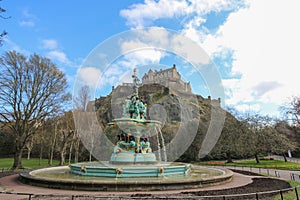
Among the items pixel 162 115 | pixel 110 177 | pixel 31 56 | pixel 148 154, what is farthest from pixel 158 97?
pixel 110 177

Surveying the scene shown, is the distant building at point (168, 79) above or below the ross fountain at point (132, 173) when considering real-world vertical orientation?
above

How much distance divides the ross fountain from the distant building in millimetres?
13022

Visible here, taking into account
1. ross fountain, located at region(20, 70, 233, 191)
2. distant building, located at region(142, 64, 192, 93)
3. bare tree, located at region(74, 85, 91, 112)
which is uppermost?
distant building, located at region(142, 64, 192, 93)

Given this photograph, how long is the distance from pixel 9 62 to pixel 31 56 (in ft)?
7.53

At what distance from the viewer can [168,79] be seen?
47.7 m

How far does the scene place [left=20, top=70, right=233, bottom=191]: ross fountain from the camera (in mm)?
10178

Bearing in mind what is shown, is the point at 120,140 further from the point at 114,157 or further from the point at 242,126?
the point at 242,126

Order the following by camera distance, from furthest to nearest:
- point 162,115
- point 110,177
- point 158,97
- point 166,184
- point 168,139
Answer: point 158,97
point 162,115
point 168,139
point 110,177
point 166,184

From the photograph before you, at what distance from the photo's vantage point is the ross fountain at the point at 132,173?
10.2 metres

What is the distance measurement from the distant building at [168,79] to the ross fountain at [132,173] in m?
13.0

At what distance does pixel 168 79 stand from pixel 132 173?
3651cm

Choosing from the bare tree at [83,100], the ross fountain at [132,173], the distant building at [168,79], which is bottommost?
the ross fountain at [132,173]

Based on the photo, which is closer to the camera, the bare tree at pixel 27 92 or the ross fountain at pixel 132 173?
the ross fountain at pixel 132 173

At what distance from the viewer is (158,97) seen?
66.9 meters
